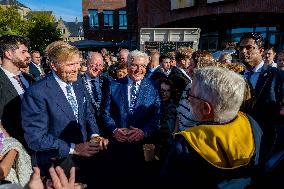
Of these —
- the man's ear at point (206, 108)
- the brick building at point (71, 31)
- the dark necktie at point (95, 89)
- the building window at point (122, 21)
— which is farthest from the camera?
the brick building at point (71, 31)

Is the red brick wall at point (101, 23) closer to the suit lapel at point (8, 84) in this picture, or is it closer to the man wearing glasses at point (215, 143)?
the suit lapel at point (8, 84)

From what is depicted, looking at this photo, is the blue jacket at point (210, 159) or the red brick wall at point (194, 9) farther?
the red brick wall at point (194, 9)

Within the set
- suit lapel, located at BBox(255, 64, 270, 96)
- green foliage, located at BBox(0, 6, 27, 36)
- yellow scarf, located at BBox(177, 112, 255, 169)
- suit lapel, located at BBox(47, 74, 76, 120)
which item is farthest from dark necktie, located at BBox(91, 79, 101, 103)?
green foliage, located at BBox(0, 6, 27, 36)

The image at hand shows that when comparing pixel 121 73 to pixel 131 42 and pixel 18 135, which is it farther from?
pixel 131 42

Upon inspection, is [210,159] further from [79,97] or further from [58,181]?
[79,97]

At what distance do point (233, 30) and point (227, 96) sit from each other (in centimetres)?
2218

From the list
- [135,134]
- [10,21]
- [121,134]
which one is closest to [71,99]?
[121,134]

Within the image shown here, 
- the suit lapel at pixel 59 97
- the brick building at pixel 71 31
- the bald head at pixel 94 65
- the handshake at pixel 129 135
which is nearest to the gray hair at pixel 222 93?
the suit lapel at pixel 59 97

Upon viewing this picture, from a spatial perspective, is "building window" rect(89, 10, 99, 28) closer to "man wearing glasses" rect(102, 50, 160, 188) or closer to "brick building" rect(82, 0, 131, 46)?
"brick building" rect(82, 0, 131, 46)

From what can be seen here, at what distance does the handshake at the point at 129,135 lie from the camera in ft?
10.7

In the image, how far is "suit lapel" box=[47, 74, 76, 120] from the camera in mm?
2768

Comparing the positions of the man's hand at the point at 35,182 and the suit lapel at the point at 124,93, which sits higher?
the suit lapel at the point at 124,93

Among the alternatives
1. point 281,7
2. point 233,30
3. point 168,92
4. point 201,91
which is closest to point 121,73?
point 168,92

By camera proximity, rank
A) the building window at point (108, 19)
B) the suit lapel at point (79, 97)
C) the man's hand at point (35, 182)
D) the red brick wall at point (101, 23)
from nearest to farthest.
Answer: the man's hand at point (35, 182) → the suit lapel at point (79, 97) → the red brick wall at point (101, 23) → the building window at point (108, 19)
